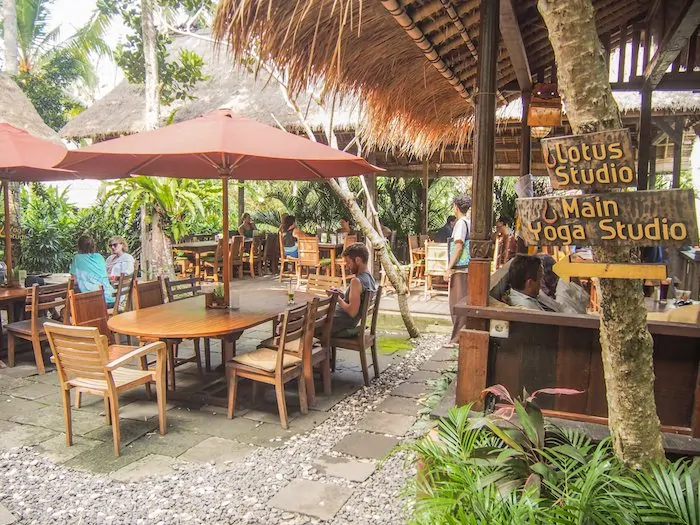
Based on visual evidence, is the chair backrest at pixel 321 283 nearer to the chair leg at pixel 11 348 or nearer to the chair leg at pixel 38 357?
the chair leg at pixel 38 357

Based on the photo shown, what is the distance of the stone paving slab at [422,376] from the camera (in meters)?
4.71

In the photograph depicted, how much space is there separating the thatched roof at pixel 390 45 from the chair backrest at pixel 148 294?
2330mm

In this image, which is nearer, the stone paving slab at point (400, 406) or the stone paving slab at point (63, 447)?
the stone paving slab at point (63, 447)

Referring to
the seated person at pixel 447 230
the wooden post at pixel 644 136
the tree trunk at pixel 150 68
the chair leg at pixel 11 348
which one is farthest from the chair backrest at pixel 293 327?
the seated person at pixel 447 230

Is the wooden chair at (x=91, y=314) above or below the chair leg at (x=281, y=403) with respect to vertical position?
above

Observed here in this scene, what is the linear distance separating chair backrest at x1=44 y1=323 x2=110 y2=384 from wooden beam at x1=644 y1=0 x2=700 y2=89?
388 cm

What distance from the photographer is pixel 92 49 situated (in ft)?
61.3

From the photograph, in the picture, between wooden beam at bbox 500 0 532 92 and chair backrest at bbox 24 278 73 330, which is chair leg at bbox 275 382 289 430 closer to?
chair backrest at bbox 24 278 73 330

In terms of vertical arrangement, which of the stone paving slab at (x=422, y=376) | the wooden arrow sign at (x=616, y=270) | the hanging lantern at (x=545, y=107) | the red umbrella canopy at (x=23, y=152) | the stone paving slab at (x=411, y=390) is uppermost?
the hanging lantern at (x=545, y=107)

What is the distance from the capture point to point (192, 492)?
2.79m

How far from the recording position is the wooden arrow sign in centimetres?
154

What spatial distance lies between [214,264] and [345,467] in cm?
713

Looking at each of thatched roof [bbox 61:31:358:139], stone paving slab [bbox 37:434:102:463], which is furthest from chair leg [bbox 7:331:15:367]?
thatched roof [bbox 61:31:358:139]

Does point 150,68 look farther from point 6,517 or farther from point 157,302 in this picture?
point 6,517
